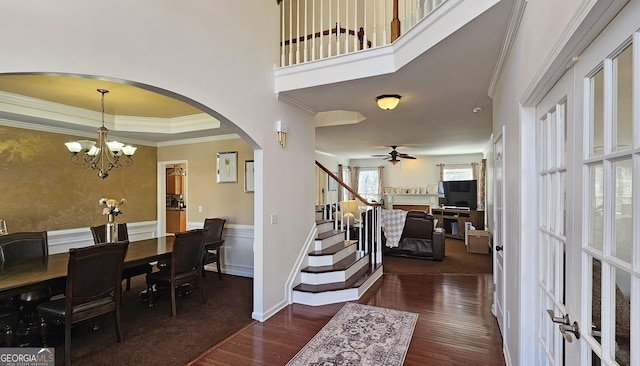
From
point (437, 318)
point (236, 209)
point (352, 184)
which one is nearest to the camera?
point (437, 318)

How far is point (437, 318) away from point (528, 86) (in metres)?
2.82

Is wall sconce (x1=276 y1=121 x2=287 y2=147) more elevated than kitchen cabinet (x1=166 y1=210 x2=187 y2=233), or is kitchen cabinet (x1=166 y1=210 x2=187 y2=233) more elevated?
wall sconce (x1=276 y1=121 x2=287 y2=147)

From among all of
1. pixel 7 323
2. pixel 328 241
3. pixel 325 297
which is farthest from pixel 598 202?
pixel 7 323

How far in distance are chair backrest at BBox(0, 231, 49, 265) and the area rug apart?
10.6 feet

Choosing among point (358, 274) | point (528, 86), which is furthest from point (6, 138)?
point (528, 86)

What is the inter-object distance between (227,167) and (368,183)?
748 cm

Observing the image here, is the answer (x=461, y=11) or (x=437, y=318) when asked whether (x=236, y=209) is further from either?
(x=461, y=11)

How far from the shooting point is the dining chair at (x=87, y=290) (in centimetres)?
Result: 261

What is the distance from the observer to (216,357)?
2742 mm

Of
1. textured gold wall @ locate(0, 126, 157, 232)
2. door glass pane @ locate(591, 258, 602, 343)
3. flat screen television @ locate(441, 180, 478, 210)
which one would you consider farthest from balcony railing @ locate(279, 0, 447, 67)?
flat screen television @ locate(441, 180, 478, 210)

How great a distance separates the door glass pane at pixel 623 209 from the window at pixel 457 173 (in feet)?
33.6

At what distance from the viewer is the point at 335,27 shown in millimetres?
4512

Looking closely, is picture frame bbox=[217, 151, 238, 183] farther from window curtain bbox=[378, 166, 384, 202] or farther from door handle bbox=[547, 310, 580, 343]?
window curtain bbox=[378, 166, 384, 202]

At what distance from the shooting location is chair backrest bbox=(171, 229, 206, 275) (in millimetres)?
3713
